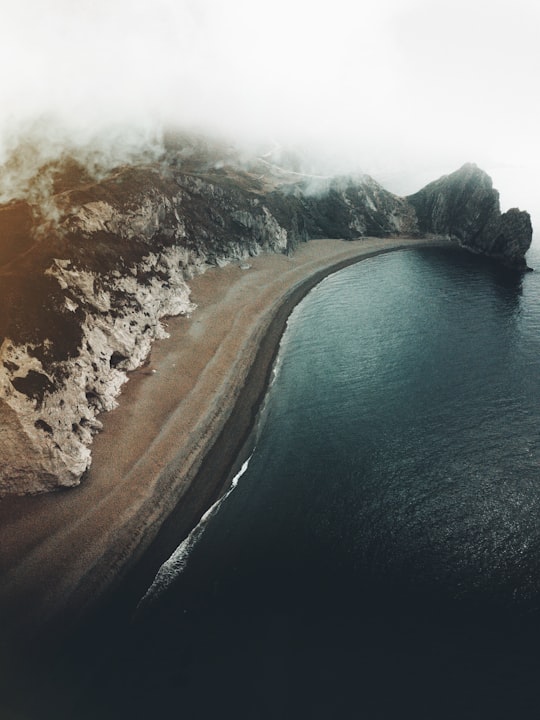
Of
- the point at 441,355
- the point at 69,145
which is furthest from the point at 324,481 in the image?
the point at 69,145

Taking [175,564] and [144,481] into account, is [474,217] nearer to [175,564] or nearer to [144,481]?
[144,481]

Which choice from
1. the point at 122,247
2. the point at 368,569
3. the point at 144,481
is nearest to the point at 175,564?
the point at 144,481

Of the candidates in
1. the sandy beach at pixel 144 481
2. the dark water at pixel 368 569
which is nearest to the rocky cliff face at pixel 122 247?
the sandy beach at pixel 144 481

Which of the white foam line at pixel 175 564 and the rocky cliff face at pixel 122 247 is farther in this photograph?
the rocky cliff face at pixel 122 247

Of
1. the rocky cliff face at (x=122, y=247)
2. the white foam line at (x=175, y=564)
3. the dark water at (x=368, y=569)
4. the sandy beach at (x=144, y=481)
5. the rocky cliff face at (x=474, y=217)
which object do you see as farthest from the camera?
the rocky cliff face at (x=474, y=217)

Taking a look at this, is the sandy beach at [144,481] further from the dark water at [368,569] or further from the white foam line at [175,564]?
the dark water at [368,569]

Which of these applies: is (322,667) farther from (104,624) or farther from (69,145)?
(69,145)
